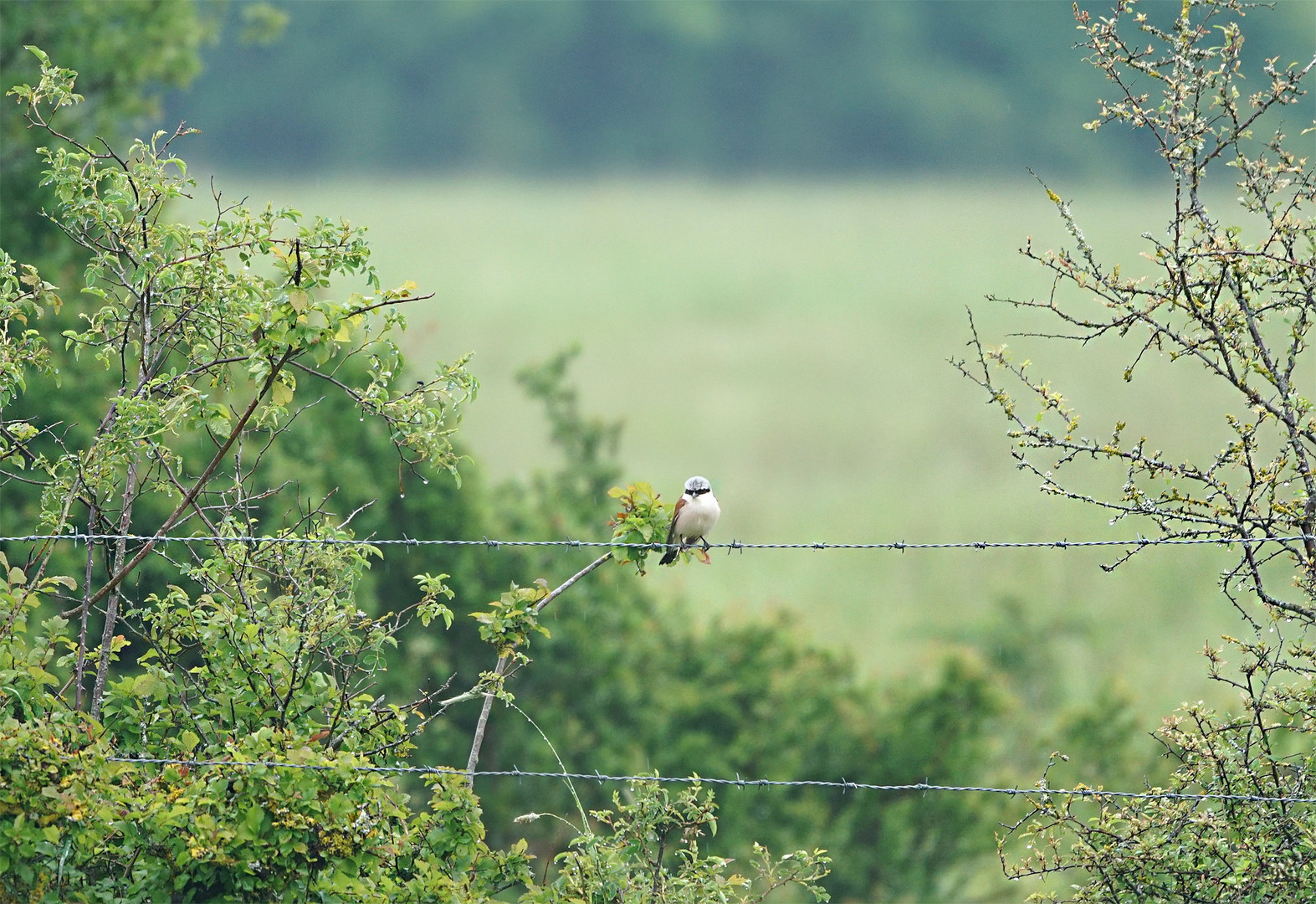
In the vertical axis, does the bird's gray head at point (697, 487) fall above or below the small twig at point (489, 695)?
above

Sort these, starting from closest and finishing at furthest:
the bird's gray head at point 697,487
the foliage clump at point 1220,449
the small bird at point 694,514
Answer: the foliage clump at point 1220,449
the small bird at point 694,514
the bird's gray head at point 697,487

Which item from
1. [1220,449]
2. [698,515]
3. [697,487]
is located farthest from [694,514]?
[1220,449]

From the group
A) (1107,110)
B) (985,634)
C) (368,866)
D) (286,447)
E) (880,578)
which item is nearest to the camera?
(368,866)

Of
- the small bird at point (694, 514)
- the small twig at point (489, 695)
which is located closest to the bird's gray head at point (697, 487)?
the small bird at point (694, 514)

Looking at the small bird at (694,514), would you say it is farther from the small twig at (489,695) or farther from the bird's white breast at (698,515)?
the small twig at (489,695)

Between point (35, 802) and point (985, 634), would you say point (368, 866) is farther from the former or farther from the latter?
point (985, 634)

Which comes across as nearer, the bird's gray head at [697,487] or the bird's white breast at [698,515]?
the bird's white breast at [698,515]

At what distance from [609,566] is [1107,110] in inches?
641

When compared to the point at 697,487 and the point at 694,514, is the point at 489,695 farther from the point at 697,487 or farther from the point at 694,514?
the point at 697,487

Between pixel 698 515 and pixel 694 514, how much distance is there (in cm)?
3

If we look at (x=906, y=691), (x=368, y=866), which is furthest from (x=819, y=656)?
(x=368, y=866)

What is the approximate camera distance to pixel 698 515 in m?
8.00

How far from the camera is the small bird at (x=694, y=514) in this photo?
26.1 feet

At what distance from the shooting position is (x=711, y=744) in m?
21.7
